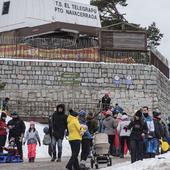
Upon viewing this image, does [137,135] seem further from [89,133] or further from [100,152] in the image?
[89,133]

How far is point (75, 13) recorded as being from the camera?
3334 centimetres

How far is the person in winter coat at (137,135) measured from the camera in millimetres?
13852

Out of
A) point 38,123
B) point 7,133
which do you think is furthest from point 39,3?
point 7,133

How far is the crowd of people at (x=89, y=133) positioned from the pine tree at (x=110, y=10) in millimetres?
26655

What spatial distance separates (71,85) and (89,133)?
1424 centimetres

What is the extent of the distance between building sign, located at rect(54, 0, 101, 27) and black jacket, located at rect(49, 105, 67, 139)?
17241 millimetres

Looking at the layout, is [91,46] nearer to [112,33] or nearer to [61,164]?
[112,33]

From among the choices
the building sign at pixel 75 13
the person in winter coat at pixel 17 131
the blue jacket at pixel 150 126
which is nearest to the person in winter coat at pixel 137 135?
Answer: the blue jacket at pixel 150 126

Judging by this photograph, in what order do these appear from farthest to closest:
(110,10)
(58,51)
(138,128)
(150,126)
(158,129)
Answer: (110,10)
(58,51)
(158,129)
(150,126)
(138,128)

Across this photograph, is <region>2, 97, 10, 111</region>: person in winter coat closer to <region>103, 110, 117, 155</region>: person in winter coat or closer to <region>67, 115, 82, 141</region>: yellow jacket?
<region>103, 110, 117, 155</region>: person in winter coat

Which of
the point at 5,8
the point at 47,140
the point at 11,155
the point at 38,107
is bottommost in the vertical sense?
the point at 11,155

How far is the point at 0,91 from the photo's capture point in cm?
2814

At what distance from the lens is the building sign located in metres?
32.4

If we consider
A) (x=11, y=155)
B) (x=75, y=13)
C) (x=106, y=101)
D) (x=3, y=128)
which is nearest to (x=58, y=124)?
(x=11, y=155)
